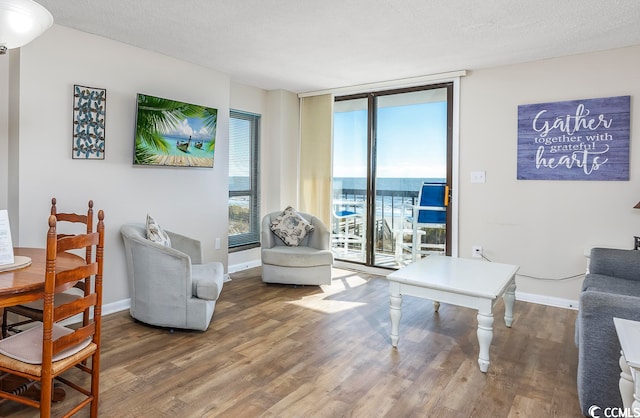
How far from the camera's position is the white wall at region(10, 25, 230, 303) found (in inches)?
119

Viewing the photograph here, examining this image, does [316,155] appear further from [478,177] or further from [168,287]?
[168,287]

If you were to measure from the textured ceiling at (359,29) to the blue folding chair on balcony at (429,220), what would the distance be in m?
1.36

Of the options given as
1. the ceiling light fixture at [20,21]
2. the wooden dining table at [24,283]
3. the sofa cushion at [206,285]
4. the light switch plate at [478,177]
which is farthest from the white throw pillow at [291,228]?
the ceiling light fixture at [20,21]

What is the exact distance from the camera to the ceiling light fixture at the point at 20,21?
1.69 meters

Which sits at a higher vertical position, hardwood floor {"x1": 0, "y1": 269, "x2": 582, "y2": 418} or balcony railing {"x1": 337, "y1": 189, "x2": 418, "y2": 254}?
balcony railing {"x1": 337, "y1": 189, "x2": 418, "y2": 254}

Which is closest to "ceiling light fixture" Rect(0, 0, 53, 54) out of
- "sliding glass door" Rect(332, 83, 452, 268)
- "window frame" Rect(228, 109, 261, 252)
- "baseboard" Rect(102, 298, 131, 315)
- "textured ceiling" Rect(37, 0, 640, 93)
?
"textured ceiling" Rect(37, 0, 640, 93)

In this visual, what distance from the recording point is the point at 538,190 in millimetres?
3932

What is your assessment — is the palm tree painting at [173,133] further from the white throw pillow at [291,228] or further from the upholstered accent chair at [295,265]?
the upholstered accent chair at [295,265]

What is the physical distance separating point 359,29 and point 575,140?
2290 millimetres

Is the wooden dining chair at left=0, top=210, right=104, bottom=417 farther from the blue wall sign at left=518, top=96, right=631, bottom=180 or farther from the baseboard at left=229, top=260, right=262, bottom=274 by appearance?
the blue wall sign at left=518, top=96, right=631, bottom=180

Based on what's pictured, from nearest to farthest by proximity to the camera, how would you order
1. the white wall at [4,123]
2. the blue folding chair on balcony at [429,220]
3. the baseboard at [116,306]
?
the white wall at [4,123] → the baseboard at [116,306] → the blue folding chair on balcony at [429,220]

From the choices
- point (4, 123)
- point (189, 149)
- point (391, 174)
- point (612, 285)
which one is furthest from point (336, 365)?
point (4, 123)

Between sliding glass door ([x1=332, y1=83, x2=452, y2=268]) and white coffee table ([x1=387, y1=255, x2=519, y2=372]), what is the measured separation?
53.7 inches

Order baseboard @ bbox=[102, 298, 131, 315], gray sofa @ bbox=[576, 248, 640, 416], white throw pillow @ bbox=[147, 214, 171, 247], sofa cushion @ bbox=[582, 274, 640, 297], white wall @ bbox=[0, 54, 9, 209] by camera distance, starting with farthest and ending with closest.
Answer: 1. baseboard @ bbox=[102, 298, 131, 315]
2. white throw pillow @ bbox=[147, 214, 171, 247]
3. white wall @ bbox=[0, 54, 9, 209]
4. sofa cushion @ bbox=[582, 274, 640, 297]
5. gray sofa @ bbox=[576, 248, 640, 416]
